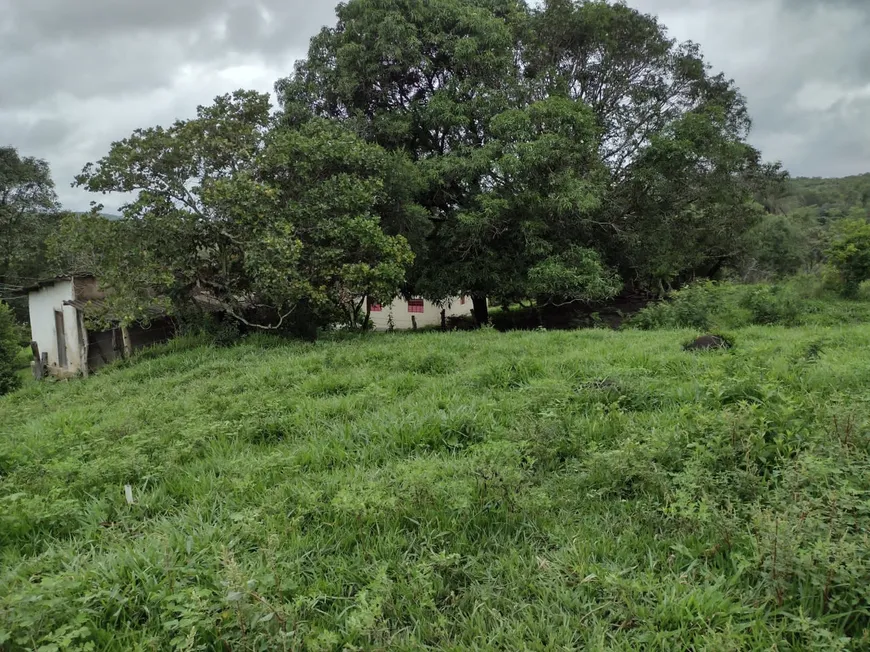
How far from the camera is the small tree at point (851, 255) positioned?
526 inches

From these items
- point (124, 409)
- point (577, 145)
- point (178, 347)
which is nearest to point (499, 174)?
point (577, 145)

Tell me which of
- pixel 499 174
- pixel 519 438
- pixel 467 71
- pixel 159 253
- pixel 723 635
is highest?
pixel 467 71

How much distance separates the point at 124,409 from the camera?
511cm

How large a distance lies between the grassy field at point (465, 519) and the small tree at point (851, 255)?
11696 mm

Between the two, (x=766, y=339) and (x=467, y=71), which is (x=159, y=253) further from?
(x=766, y=339)

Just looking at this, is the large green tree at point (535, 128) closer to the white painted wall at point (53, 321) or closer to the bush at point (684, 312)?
the bush at point (684, 312)

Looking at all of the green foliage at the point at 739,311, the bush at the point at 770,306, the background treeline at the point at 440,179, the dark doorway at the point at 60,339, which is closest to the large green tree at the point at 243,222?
the background treeline at the point at 440,179

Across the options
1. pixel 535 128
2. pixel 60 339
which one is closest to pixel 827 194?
pixel 535 128

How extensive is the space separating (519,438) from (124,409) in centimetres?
406

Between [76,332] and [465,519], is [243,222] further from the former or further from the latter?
[465,519]

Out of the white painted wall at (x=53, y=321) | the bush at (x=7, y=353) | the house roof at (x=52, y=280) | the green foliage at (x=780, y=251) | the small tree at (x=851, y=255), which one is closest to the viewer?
the bush at (x=7, y=353)

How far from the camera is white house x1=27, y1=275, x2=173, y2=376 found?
12.3m

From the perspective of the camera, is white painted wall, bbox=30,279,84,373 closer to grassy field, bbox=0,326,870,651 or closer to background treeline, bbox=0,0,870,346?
background treeline, bbox=0,0,870,346

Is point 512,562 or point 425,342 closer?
point 512,562
